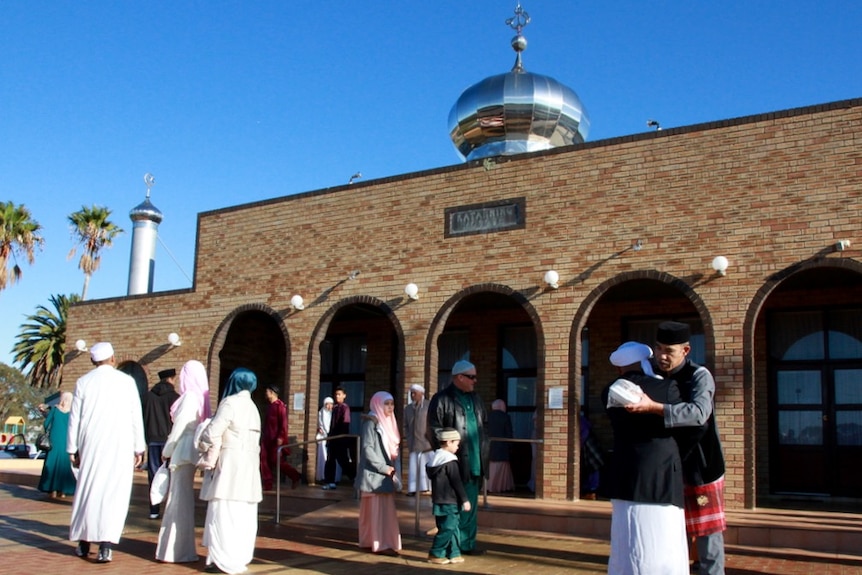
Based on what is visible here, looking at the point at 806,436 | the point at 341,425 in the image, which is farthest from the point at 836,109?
the point at 341,425

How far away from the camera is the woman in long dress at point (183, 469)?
7.31 meters

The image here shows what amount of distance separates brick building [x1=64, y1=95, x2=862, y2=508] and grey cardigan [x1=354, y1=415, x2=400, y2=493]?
425 centimetres

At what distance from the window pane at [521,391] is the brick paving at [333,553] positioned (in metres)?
4.59

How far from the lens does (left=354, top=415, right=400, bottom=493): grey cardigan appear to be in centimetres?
820

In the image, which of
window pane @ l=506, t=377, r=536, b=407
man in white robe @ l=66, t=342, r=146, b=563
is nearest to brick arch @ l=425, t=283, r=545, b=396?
window pane @ l=506, t=377, r=536, b=407

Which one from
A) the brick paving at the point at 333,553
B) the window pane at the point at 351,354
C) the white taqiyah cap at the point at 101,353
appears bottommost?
the brick paving at the point at 333,553

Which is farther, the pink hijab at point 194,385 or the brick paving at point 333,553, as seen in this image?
the pink hijab at point 194,385

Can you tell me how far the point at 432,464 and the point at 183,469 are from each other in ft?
6.98

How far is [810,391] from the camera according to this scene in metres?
13.0

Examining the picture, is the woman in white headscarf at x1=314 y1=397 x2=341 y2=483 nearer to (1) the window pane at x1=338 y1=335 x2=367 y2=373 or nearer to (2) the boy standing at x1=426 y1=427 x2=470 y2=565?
(1) the window pane at x1=338 y1=335 x2=367 y2=373

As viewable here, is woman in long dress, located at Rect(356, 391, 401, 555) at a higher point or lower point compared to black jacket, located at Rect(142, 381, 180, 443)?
lower

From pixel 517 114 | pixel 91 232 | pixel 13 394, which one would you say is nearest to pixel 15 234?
pixel 91 232

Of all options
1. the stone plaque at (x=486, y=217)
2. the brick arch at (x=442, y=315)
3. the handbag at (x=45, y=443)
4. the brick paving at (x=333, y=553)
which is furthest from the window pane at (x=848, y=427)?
the handbag at (x=45, y=443)

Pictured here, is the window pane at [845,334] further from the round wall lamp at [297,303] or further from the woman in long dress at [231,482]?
the woman in long dress at [231,482]
